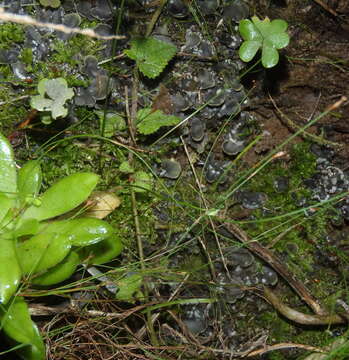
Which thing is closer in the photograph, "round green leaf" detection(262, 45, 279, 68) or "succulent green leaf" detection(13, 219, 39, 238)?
"succulent green leaf" detection(13, 219, 39, 238)

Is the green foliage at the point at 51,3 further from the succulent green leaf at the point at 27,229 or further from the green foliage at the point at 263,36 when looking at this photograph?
the succulent green leaf at the point at 27,229

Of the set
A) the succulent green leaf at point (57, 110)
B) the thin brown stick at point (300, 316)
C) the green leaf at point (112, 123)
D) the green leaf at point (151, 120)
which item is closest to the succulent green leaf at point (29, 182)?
the succulent green leaf at point (57, 110)

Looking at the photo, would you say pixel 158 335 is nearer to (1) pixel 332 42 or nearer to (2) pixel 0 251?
(2) pixel 0 251

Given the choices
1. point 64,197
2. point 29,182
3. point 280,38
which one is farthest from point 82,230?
point 280,38

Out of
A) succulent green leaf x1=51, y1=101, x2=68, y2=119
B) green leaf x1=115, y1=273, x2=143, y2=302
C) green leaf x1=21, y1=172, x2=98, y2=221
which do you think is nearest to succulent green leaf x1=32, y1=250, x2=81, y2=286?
green leaf x1=21, y1=172, x2=98, y2=221

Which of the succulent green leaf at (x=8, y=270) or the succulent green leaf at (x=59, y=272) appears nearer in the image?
the succulent green leaf at (x=8, y=270)

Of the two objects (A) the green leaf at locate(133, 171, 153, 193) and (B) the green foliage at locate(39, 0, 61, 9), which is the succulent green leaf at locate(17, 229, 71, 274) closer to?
(A) the green leaf at locate(133, 171, 153, 193)
